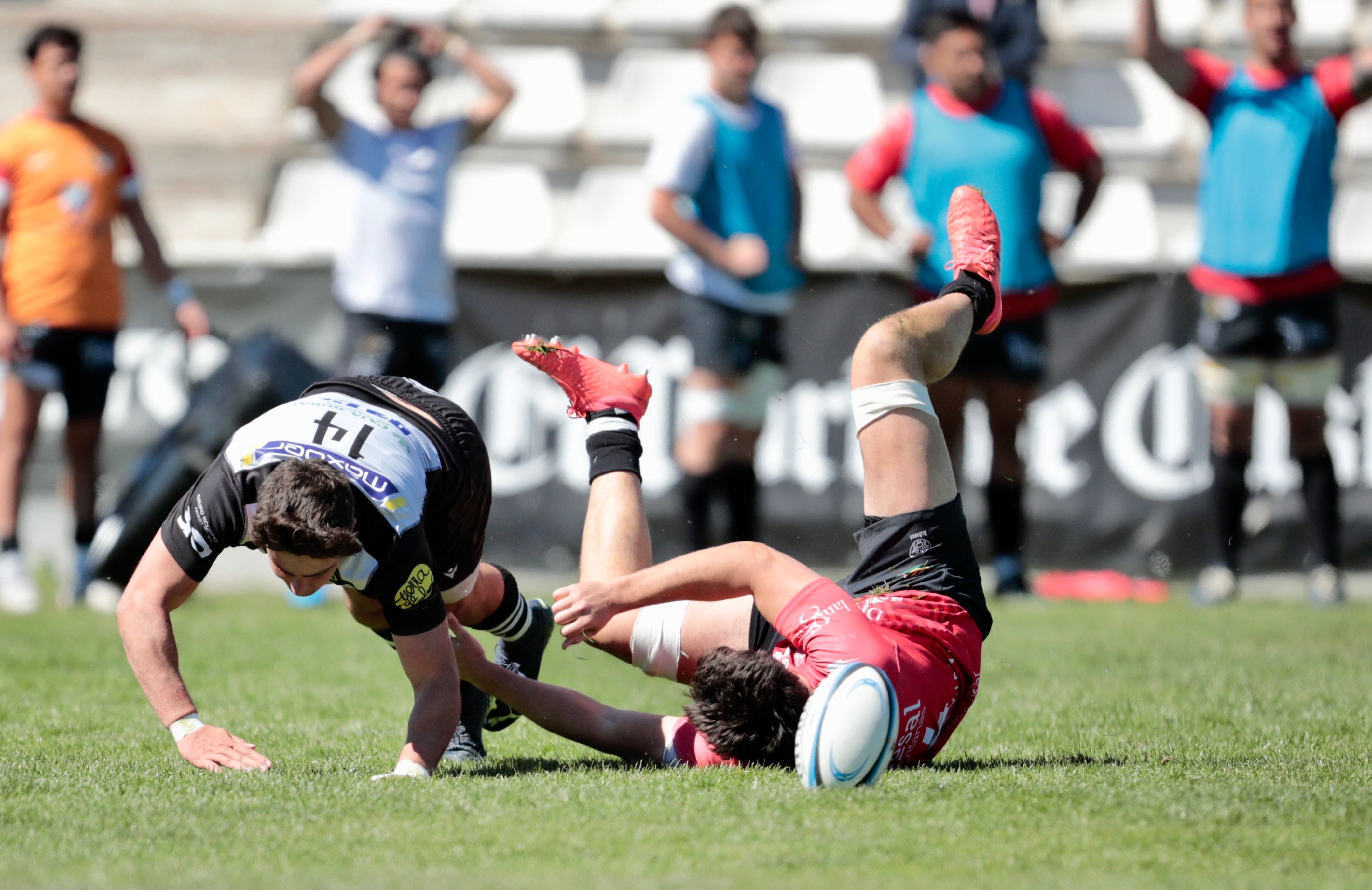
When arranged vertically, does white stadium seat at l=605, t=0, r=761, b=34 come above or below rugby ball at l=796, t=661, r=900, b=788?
below

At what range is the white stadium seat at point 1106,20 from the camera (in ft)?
38.1

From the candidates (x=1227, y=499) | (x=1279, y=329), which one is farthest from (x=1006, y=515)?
(x=1279, y=329)

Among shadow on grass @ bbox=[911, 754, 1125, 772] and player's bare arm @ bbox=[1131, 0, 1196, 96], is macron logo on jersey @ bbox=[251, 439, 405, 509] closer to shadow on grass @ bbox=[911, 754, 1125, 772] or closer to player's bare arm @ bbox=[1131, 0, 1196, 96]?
shadow on grass @ bbox=[911, 754, 1125, 772]

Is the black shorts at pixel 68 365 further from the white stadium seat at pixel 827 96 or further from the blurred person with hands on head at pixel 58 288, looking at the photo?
the white stadium seat at pixel 827 96

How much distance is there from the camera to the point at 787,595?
4.02m

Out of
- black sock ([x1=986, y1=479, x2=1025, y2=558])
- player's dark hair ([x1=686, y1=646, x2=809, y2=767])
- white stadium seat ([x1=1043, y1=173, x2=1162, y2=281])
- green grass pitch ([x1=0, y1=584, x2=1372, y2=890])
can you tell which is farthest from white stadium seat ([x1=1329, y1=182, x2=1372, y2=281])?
player's dark hair ([x1=686, y1=646, x2=809, y2=767])

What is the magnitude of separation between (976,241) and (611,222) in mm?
6168

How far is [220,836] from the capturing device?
3.26m

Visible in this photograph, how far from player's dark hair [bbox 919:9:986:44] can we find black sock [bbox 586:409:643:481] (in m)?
3.92

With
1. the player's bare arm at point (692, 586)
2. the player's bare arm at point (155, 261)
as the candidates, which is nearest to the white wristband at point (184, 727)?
the player's bare arm at point (692, 586)

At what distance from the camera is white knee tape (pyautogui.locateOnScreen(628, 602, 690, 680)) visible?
4.62m

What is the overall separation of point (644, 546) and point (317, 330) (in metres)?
5.21

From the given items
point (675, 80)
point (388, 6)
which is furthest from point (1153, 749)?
point (388, 6)

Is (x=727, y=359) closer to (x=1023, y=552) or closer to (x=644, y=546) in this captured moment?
(x=1023, y=552)
